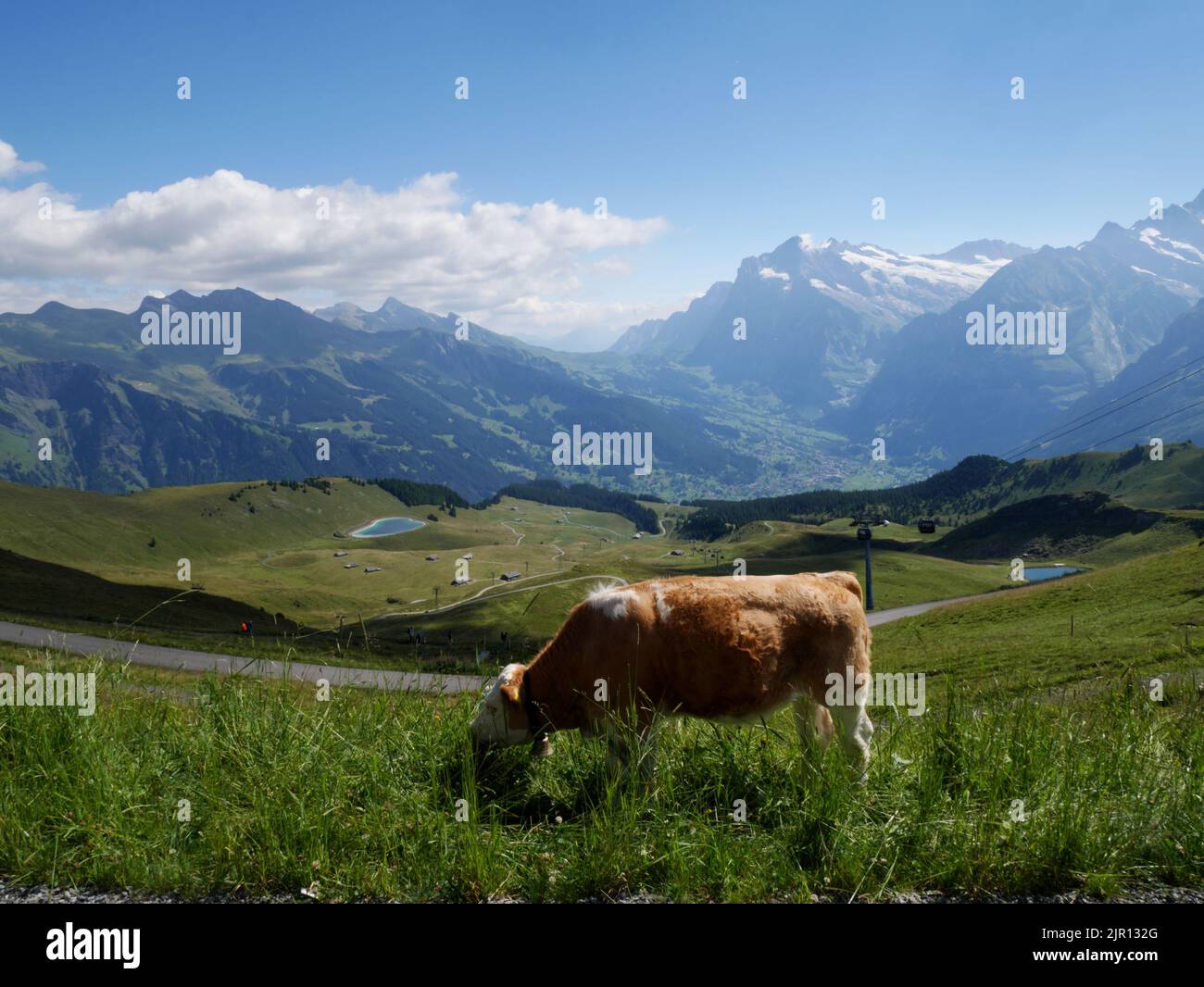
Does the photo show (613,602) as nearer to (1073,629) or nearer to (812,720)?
(812,720)

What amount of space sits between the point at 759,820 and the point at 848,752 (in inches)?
66.6

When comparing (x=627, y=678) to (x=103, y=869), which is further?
(x=627, y=678)

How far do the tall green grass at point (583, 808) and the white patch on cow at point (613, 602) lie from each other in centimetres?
133

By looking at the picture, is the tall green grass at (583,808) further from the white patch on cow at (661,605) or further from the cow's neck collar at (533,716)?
the white patch on cow at (661,605)

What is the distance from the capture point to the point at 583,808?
6250mm

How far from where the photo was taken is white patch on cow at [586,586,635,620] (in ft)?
24.1

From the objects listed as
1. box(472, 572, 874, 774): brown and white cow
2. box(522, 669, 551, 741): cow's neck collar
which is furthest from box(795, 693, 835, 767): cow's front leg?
box(522, 669, 551, 741): cow's neck collar

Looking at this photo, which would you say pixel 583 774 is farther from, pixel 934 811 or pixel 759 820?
pixel 934 811

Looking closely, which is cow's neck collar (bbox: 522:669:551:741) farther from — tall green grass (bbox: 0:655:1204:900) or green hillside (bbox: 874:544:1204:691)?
green hillside (bbox: 874:544:1204:691)
